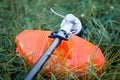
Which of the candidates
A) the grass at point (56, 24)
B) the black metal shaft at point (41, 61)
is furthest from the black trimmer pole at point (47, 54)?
the grass at point (56, 24)

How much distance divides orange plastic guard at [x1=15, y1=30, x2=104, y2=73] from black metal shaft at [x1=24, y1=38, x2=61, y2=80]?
0.06 metres

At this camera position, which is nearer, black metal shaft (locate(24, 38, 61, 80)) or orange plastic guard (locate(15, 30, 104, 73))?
black metal shaft (locate(24, 38, 61, 80))

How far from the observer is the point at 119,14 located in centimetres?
234

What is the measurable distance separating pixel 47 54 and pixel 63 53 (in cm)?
16

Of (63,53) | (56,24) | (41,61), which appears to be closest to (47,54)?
(41,61)

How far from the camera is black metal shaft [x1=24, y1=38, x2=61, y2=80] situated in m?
1.41

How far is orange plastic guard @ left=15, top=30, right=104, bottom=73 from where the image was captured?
1583 millimetres

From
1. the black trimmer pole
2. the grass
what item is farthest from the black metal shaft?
the grass

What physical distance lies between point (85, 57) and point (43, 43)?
278mm

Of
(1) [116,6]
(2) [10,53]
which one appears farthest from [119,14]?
(2) [10,53]

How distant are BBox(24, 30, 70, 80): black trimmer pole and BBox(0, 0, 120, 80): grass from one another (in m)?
0.10

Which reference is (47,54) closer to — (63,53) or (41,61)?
(41,61)

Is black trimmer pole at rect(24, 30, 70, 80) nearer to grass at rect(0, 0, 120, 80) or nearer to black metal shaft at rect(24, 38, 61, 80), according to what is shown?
black metal shaft at rect(24, 38, 61, 80)

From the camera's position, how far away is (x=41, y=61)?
1479mm
